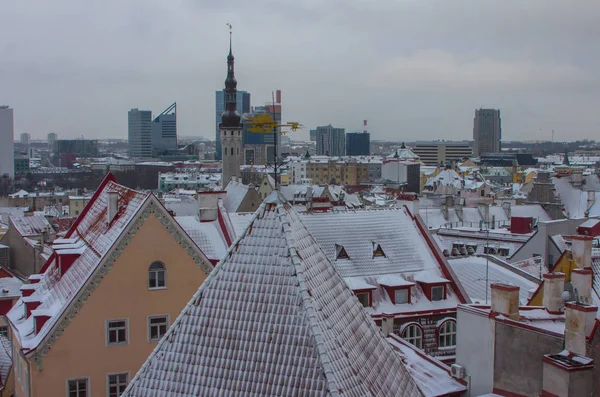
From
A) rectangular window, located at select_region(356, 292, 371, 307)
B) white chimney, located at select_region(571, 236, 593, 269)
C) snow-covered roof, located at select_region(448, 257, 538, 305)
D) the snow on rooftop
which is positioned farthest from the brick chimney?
white chimney, located at select_region(571, 236, 593, 269)

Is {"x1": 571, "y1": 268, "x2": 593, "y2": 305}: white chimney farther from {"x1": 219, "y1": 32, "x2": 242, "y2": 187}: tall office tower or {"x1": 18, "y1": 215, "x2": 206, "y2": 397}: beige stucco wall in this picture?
{"x1": 219, "y1": 32, "x2": 242, "y2": 187}: tall office tower

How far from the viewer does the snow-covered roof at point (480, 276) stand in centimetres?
3023

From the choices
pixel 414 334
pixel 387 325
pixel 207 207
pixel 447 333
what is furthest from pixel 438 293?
pixel 207 207

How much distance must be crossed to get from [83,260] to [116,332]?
2644mm

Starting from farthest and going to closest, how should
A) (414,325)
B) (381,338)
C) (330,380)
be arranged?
(414,325) < (381,338) < (330,380)

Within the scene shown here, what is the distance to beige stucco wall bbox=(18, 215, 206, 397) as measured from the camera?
63.8 feet

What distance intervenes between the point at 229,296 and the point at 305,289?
1.24m

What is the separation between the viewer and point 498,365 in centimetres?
1459

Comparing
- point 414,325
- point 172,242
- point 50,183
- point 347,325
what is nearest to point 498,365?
point 347,325

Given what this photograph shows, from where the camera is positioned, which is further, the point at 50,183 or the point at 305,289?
the point at 50,183

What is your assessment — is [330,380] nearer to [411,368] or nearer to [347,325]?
[347,325]

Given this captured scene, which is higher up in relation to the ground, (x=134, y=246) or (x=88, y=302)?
(x=134, y=246)

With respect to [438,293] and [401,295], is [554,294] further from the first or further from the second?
[438,293]

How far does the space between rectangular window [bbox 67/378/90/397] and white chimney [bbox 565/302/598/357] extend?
42.1ft
